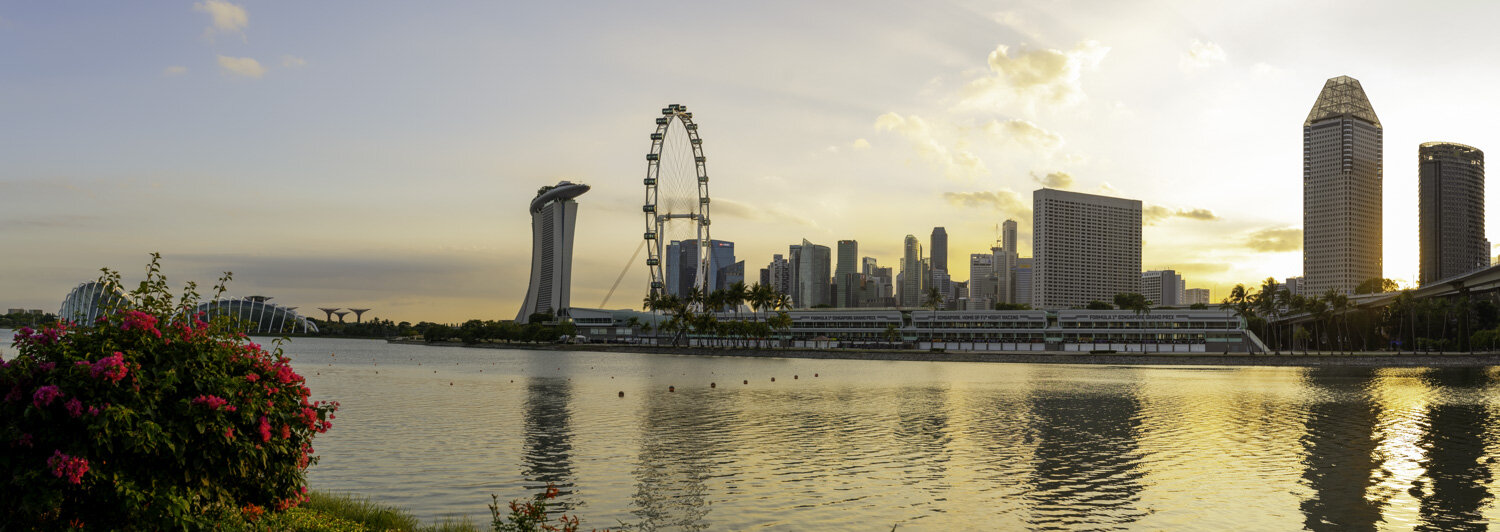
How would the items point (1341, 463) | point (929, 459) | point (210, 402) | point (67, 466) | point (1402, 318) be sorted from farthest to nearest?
point (1402, 318) → point (1341, 463) → point (929, 459) → point (210, 402) → point (67, 466)

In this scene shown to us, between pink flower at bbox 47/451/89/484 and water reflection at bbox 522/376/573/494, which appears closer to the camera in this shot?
pink flower at bbox 47/451/89/484

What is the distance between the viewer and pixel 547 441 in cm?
3734

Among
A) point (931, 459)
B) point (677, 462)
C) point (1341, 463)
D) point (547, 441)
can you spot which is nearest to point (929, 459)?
point (931, 459)

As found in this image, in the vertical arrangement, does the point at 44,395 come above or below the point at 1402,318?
below

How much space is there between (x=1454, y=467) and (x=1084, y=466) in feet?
44.5

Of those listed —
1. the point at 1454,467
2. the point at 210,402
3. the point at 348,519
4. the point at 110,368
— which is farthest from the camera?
the point at 1454,467

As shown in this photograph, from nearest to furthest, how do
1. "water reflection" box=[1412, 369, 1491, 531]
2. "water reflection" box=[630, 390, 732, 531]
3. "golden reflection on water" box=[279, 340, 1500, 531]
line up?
1. "water reflection" box=[630, 390, 732, 531]
2. "golden reflection on water" box=[279, 340, 1500, 531]
3. "water reflection" box=[1412, 369, 1491, 531]

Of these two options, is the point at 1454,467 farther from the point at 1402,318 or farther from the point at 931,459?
the point at 1402,318

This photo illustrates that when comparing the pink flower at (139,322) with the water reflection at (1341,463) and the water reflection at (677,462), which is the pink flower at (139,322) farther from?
the water reflection at (1341,463)

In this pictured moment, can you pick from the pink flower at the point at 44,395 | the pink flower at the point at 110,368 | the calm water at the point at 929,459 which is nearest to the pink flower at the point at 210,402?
the pink flower at the point at 110,368

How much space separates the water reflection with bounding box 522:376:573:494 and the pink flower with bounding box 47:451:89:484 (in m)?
11.4

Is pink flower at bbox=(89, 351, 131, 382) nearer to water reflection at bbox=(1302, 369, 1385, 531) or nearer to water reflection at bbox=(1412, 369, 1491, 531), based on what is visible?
water reflection at bbox=(1302, 369, 1385, 531)

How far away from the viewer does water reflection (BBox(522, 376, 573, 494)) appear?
2805 cm

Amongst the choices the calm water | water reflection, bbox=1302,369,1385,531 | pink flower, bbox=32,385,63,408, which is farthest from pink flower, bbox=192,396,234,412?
water reflection, bbox=1302,369,1385,531
